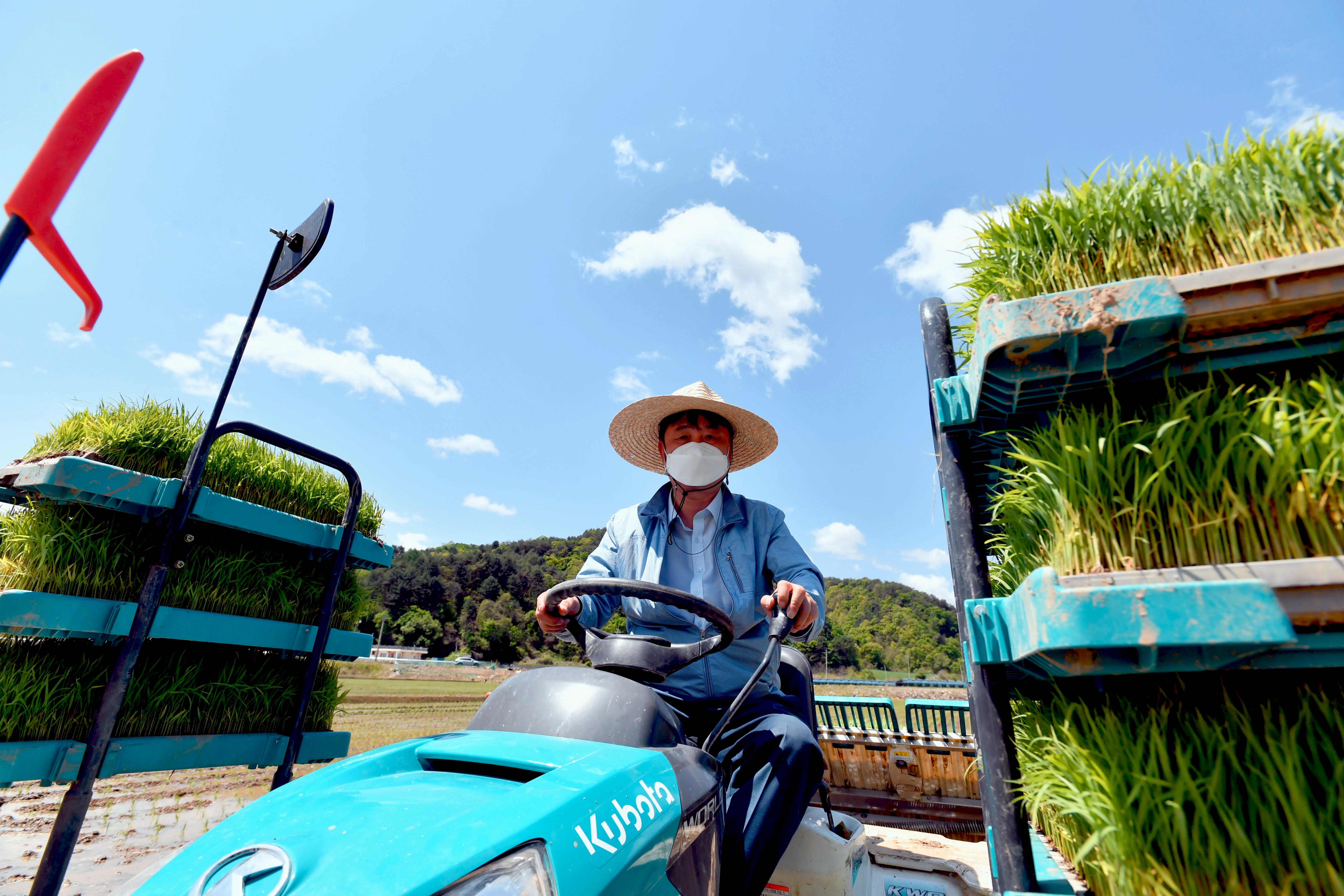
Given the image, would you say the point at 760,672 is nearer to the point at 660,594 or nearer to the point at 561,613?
the point at 660,594

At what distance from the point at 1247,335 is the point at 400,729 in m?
7.98

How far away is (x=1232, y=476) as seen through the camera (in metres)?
0.81

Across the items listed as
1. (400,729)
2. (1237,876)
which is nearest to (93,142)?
(1237,876)

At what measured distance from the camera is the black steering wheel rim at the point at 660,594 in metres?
1.51

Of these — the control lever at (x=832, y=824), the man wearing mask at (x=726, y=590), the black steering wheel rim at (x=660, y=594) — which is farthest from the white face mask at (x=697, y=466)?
the control lever at (x=832, y=824)

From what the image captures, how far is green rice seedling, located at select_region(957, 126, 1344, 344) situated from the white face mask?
1.51m

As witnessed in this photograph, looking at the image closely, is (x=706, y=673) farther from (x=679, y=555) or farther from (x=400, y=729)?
(x=400, y=729)

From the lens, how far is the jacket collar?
246cm

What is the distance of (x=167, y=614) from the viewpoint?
2.07 m

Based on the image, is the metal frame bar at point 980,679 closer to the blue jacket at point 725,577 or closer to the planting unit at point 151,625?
the blue jacket at point 725,577

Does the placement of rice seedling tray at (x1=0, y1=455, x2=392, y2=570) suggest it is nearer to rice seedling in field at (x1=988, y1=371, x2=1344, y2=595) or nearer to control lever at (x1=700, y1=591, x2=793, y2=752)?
control lever at (x1=700, y1=591, x2=793, y2=752)

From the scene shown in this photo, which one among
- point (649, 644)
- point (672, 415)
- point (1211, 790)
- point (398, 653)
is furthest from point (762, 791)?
point (398, 653)

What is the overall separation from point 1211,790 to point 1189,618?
0.76ft

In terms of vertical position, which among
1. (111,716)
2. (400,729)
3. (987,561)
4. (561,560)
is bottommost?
(400,729)
